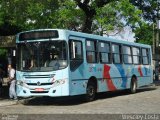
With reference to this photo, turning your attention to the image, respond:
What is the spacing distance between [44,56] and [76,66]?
1.32m

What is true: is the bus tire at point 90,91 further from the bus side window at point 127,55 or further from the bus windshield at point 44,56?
the bus side window at point 127,55

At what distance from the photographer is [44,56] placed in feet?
54.6

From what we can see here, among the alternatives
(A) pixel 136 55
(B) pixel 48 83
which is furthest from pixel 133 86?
(B) pixel 48 83

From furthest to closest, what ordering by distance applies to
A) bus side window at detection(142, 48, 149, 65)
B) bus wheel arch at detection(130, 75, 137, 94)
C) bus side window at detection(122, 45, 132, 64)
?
bus side window at detection(142, 48, 149, 65) → bus wheel arch at detection(130, 75, 137, 94) → bus side window at detection(122, 45, 132, 64)

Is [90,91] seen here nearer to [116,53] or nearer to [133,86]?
[116,53]

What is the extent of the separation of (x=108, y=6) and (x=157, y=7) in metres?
3.65

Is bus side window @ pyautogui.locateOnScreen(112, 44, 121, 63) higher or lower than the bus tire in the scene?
higher

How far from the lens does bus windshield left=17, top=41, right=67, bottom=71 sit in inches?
648

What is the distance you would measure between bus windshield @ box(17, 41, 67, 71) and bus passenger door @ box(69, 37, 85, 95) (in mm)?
393

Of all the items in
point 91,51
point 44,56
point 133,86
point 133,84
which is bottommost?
point 133,86

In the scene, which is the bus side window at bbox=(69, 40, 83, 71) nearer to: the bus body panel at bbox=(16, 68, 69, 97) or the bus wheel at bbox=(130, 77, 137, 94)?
the bus body panel at bbox=(16, 68, 69, 97)

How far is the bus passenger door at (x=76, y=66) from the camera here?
16688mm

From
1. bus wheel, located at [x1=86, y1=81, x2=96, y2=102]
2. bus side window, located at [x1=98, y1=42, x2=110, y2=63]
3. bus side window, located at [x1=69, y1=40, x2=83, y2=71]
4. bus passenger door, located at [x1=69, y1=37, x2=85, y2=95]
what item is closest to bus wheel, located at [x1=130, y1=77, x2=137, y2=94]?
bus side window, located at [x1=98, y1=42, x2=110, y2=63]

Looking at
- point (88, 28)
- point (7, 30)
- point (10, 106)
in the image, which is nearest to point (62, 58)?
point (10, 106)
